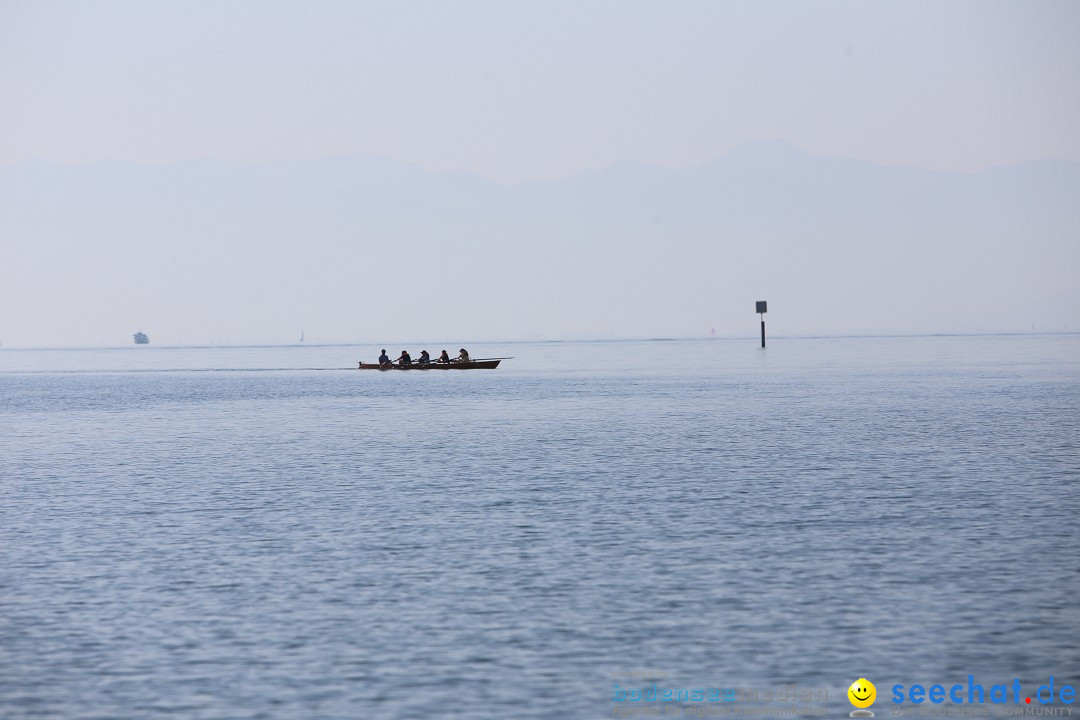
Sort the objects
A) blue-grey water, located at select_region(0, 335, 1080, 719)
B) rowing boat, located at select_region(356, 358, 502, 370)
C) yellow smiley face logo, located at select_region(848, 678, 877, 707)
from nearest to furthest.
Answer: yellow smiley face logo, located at select_region(848, 678, 877, 707), blue-grey water, located at select_region(0, 335, 1080, 719), rowing boat, located at select_region(356, 358, 502, 370)

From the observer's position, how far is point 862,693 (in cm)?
1409

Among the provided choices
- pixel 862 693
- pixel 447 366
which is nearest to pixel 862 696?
pixel 862 693

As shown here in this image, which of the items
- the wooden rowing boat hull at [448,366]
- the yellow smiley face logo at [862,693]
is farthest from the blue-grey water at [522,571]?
the wooden rowing boat hull at [448,366]

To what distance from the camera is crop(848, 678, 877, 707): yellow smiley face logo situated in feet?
45.5

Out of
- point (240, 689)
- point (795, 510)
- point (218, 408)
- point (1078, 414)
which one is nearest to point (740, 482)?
point (795, 510)

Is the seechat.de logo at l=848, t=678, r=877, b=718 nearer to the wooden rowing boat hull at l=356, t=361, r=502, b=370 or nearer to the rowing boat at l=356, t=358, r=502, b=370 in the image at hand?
the rowing boat at l=356, t=358, r=502, b=370

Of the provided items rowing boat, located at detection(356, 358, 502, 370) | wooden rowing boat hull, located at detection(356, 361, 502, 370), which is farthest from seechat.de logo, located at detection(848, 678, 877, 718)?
wooden rowing boat hull, located at detection(356, 361, 502, 370)

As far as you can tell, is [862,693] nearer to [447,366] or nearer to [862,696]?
[862,696]

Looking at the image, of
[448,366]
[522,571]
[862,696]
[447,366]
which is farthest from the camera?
[448,366]

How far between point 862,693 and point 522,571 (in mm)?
8529

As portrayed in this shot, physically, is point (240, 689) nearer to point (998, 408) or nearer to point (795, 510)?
point (795, 510)

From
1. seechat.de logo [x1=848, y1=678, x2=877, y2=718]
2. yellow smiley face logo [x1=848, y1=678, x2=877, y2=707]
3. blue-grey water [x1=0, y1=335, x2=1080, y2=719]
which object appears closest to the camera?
seechat.de logo [x1=848, y1=678, x2=877, y2=718]

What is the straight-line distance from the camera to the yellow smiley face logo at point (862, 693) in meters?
13.9

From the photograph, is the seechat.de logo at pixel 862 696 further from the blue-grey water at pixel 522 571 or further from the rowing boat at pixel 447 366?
the rowing boat at pixel 447 366
